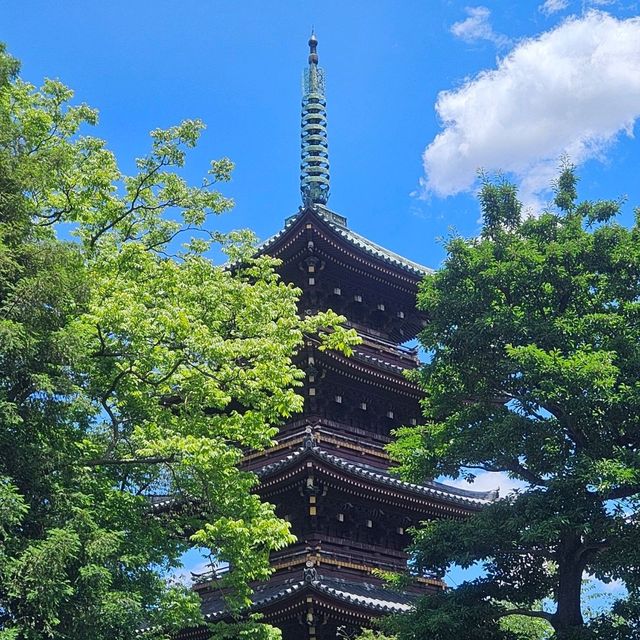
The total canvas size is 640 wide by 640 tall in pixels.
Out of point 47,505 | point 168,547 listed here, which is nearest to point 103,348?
point 47,505

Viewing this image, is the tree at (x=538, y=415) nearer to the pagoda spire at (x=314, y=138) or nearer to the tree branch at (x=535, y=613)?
the tree branch at (x=535, y=613)

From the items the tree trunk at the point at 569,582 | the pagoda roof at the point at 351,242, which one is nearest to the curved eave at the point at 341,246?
the pagoda roof at the point at 351,242

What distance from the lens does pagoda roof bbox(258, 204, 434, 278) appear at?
24.7m

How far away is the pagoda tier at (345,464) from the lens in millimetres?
21203

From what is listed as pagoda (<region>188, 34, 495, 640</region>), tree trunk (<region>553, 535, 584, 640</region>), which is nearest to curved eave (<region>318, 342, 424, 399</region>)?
pagoda (<region>188, 34, 495, 640</region>)

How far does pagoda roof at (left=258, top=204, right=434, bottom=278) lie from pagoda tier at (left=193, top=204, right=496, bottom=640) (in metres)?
0.05

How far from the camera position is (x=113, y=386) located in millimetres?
15547

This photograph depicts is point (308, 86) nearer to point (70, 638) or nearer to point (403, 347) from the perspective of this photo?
point (403, 347)

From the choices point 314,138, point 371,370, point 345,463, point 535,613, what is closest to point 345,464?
point 345,463

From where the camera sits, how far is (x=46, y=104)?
17672 millimetres

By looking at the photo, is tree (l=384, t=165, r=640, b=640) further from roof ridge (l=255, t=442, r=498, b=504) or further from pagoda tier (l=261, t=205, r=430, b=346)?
pagoda tier (l=261, t=205, r=430, b=346)

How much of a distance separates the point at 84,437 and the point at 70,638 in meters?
3.85

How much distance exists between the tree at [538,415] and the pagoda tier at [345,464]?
11.7ft

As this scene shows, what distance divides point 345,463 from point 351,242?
656 centimetres
